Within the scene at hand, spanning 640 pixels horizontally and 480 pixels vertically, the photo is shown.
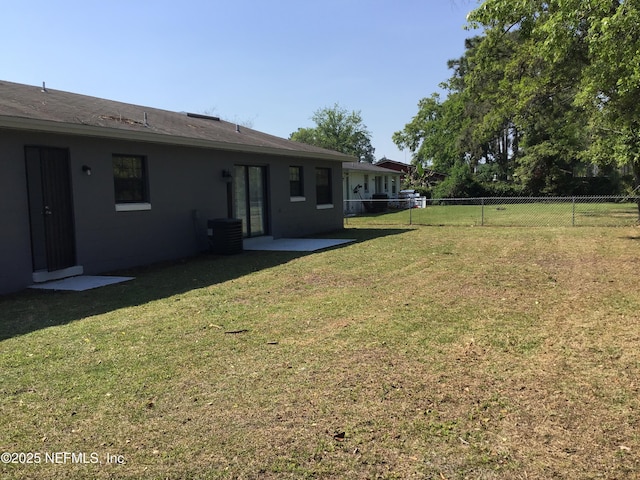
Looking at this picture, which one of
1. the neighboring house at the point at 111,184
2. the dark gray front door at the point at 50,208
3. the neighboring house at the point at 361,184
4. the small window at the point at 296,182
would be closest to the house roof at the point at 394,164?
the neighboring house at the point at 361,184

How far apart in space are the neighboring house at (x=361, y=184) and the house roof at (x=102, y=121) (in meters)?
13.3

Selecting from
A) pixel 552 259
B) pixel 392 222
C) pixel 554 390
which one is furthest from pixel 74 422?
pixel 392 222

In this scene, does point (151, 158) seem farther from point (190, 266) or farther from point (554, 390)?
point (554, 390)

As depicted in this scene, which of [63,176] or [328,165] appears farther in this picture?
[328,165]

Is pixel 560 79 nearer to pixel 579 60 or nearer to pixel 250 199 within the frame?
pixel 579 60

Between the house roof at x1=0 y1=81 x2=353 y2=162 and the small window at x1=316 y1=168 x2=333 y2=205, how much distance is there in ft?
9.39

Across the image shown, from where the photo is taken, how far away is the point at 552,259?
1003 cm

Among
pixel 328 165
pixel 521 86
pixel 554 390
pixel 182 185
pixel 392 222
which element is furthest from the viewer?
pixel 392 222

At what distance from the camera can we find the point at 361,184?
104ft

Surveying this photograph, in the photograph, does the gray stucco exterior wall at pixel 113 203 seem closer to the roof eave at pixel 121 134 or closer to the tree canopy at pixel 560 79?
the roof eave at pixel 121 134

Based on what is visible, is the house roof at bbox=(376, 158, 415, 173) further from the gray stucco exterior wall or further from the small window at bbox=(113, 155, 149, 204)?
the small window at bbox=(113, 155, 149, 204)

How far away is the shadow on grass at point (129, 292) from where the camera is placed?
6141mm

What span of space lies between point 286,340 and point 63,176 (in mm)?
6129

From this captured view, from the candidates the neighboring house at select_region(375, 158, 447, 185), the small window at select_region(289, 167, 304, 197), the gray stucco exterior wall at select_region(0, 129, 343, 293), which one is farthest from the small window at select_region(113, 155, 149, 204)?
the neighboring house at select_region(375, 158, 447, 185)
